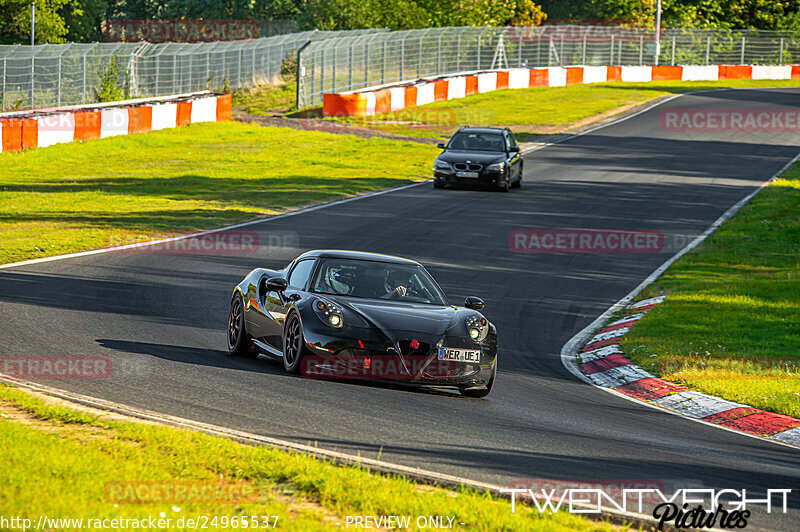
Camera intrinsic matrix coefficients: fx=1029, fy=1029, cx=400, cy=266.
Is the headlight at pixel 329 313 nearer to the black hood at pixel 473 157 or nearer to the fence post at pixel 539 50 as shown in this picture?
the black hood at pixel 473 157

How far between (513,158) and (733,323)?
48.5ft

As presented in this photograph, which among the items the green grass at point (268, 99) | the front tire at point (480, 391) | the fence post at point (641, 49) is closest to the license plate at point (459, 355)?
the front tire at point (480, 391)

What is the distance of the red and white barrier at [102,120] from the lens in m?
30.6

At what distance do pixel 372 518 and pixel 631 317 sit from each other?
1001 centimetres

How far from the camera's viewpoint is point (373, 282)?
423 inches

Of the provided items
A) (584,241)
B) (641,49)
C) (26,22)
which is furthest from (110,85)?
(26,22)

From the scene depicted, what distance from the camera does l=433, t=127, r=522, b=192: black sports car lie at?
27.6 meters

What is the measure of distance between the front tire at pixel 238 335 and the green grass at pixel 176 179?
742cm

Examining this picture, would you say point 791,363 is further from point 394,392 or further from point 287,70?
point 287,70

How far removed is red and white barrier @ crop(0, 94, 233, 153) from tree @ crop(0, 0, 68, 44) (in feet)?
127

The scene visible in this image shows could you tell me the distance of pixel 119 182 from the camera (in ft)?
91.5

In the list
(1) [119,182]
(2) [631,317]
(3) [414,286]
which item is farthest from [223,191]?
(3) [414,286]

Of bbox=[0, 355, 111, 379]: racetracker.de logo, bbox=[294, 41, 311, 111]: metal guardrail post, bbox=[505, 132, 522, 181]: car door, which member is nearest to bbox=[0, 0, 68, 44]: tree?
bbox=[294, 41, 311, 111]: metal guardrail post

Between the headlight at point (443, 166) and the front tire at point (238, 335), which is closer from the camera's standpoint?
the front tire at point (238, 335)
